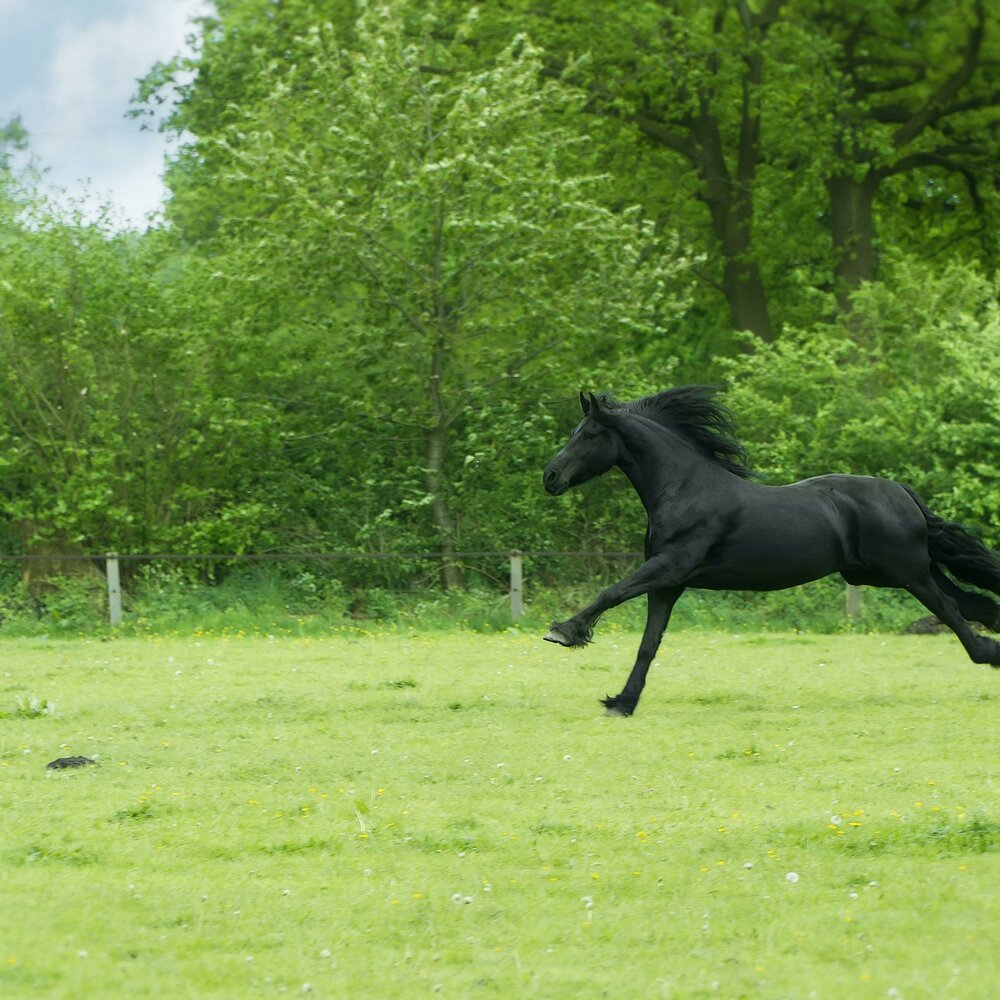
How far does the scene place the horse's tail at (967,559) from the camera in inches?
480

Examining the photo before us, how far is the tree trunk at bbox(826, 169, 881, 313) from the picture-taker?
2989 centimetres

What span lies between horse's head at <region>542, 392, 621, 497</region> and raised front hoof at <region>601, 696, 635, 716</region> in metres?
1.59

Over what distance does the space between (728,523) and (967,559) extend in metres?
2.01

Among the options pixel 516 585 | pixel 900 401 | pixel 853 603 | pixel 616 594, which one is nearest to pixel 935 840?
pixel 616 594

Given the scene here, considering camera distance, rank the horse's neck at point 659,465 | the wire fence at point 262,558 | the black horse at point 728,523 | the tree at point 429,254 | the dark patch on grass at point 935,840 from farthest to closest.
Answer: the tree at point 429,254 < the wire fence at point 262,558 < the horse's neck at point 659,465 < the black horse at point 728,523 < the dark patch on grass at point 935,840

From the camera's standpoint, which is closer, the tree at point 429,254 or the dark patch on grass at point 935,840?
the dark patch on grass at point 935,840

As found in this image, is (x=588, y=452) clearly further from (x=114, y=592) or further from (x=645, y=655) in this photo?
(x=114, y=592)

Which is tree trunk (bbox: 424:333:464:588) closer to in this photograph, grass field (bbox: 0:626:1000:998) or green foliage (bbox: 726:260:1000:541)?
green foliage (bbox: 726:260:1000:541)

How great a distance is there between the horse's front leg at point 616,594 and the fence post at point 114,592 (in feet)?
30.4

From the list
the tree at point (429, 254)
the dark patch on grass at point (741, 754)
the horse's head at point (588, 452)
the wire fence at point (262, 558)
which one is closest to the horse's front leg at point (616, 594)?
the horse's head at point (588, 452)

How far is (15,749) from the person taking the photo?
10234 mm

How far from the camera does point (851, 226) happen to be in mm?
30031

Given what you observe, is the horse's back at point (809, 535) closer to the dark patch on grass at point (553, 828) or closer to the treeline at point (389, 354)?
the dark patch on grass at point (553, 828)

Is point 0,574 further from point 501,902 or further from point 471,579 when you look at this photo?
point 501,902
